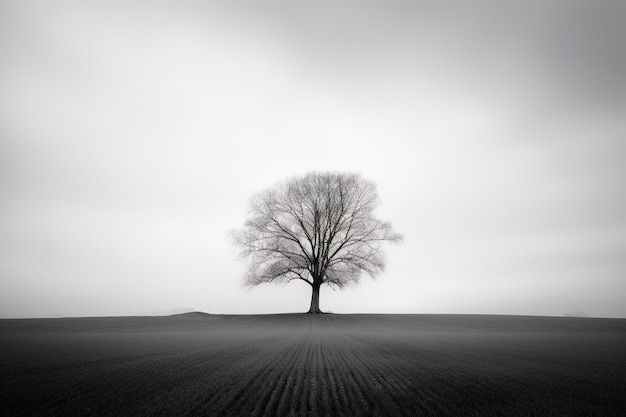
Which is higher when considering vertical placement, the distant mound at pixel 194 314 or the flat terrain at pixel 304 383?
the distant mound at pixel 194 314

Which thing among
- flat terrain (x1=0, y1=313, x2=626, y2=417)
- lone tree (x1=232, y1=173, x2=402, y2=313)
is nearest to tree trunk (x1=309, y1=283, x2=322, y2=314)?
lone tree (x1=232, y1=173, x2=402, y2=313)

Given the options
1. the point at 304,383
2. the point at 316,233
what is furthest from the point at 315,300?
the point at 304,383

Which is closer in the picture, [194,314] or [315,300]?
[315,300]

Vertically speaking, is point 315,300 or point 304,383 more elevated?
point 315,300

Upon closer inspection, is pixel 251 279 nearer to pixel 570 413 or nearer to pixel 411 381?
pixel 411 381

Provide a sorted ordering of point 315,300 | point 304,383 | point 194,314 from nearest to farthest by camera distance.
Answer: point 304,383 → point 315,300 → point 194,314

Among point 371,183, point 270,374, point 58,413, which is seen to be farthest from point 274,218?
point 58,413

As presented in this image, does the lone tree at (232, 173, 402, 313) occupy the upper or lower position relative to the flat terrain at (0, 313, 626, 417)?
upper

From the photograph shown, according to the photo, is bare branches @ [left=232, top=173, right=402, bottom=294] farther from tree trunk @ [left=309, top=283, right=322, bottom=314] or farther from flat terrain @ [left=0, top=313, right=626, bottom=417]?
flat terrain @ [left=0, top=313, right=626, bottom=417]

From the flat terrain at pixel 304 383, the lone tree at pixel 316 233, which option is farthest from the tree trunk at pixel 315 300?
the flat terrain at pixel 304 383

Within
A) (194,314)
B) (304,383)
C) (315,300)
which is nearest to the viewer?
(304,383)

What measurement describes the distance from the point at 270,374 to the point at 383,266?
26511mm

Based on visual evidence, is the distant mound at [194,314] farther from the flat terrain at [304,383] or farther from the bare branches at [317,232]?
the flat terrain at [304,383]

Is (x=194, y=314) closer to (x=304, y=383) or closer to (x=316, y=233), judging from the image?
(x=316, y=233)
